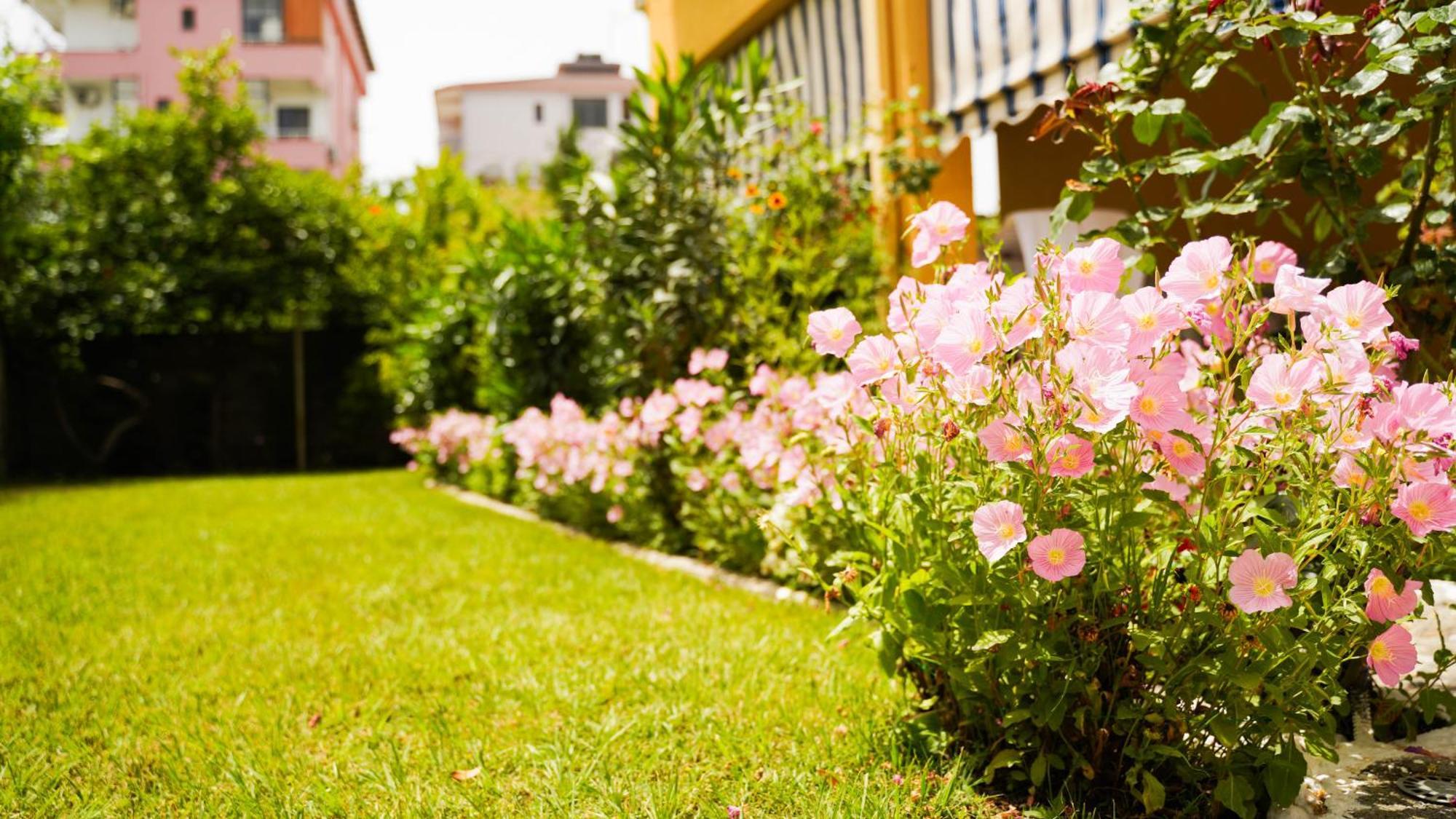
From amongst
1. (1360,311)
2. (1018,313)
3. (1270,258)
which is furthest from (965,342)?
(1270,258)

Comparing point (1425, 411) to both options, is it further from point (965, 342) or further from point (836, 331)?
point (836, 331)

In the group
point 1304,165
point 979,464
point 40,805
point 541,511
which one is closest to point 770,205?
point 541,511

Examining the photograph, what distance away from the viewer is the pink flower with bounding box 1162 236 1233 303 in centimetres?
165

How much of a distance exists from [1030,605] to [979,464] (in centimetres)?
24

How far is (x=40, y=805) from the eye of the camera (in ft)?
6.79

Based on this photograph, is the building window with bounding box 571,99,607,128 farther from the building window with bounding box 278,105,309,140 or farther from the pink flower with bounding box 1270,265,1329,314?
the pink flower with bounding box 1270,265,1329,314

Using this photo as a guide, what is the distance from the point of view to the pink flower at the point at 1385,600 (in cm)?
157

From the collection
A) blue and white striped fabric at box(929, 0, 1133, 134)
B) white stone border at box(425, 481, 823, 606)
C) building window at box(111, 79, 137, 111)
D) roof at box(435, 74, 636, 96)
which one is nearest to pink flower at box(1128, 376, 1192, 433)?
white stone border at box(425, 481, 823, 606)

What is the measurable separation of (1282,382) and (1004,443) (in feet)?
1.26

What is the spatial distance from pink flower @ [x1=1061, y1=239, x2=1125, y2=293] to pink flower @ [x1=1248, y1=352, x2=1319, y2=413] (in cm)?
27

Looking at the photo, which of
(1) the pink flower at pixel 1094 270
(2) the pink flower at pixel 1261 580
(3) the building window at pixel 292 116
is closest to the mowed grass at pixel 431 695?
(2) the pink flower at pixel 1261 580

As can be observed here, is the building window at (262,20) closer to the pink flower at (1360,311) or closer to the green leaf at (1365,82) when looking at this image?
the green leaf at (1365,82)

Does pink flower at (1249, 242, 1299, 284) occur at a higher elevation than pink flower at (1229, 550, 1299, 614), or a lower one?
higher

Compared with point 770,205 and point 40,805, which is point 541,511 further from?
point 40,805
